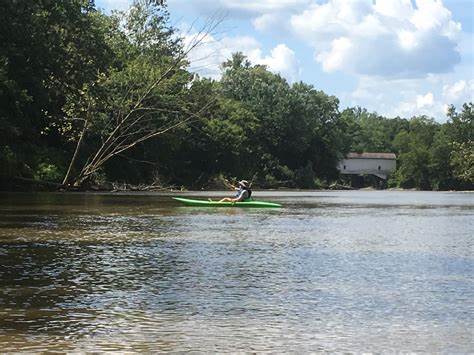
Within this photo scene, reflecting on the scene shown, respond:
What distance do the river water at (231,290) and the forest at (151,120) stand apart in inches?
987

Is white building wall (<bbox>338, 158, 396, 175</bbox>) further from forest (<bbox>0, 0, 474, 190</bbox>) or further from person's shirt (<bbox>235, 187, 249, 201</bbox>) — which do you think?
person's shirt (<bbox>235, 187, 249, 201</bbox>)

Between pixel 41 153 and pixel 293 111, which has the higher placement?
pixel 293 111

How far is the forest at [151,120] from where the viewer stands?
44122 mm

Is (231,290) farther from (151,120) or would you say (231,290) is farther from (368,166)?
(368,166)

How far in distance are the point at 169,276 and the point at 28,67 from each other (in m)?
34.5

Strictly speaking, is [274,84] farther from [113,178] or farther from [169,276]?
[169,276]

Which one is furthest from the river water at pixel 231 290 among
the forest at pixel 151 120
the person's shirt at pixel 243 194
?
the forest at pixel 151 120

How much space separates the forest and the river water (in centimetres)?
2507

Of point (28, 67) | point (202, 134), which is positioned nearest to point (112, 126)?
point (28, 67)

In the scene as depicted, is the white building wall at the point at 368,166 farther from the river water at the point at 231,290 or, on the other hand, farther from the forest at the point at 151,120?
the river water at the point at 231,290

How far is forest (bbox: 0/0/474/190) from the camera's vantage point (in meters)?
44.1

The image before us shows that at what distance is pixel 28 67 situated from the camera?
43.6 meters

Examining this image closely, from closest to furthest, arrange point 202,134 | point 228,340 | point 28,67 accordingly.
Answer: point 228,340 < point 28,67 < point 202,134

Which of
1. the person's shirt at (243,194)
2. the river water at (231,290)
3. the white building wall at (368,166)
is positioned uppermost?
the white building wall at (368,166)
